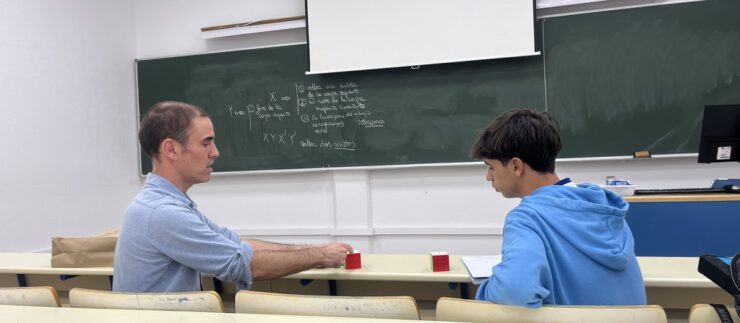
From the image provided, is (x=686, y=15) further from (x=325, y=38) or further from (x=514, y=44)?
(x=325, y=38)

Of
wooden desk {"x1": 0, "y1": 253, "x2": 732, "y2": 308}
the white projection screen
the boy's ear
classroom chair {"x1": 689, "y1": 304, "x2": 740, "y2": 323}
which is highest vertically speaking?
the white projection screen

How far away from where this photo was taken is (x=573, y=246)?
1.19 metres

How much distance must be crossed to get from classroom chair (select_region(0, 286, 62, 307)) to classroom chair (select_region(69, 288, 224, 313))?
130 mm

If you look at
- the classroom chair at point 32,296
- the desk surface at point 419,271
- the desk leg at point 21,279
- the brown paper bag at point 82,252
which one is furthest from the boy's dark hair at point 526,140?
the desk leg at point 21,279

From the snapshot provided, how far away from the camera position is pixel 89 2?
438 centimetres

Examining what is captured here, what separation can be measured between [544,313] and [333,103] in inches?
129

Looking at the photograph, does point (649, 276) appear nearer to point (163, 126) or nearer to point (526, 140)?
point (526, 140)

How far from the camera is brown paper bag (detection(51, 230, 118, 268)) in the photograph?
6.99 ft

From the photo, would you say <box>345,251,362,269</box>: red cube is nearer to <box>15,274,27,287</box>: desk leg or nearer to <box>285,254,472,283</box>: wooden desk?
<box>285,254,472,283</box>: wooden desk

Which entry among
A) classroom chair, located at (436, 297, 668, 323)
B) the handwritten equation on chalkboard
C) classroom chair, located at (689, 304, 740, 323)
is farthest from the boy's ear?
the handwritten equation on chalkboard

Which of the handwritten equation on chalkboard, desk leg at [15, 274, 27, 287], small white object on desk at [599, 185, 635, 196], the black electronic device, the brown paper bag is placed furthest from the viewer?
the handwritten equation on chalkboard

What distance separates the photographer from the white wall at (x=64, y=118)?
12.1ft

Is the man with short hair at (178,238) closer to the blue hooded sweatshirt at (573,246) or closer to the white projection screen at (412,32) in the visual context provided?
the blue hooded sweatshirt at (573,246)

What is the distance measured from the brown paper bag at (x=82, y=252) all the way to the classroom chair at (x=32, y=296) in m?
0.57
